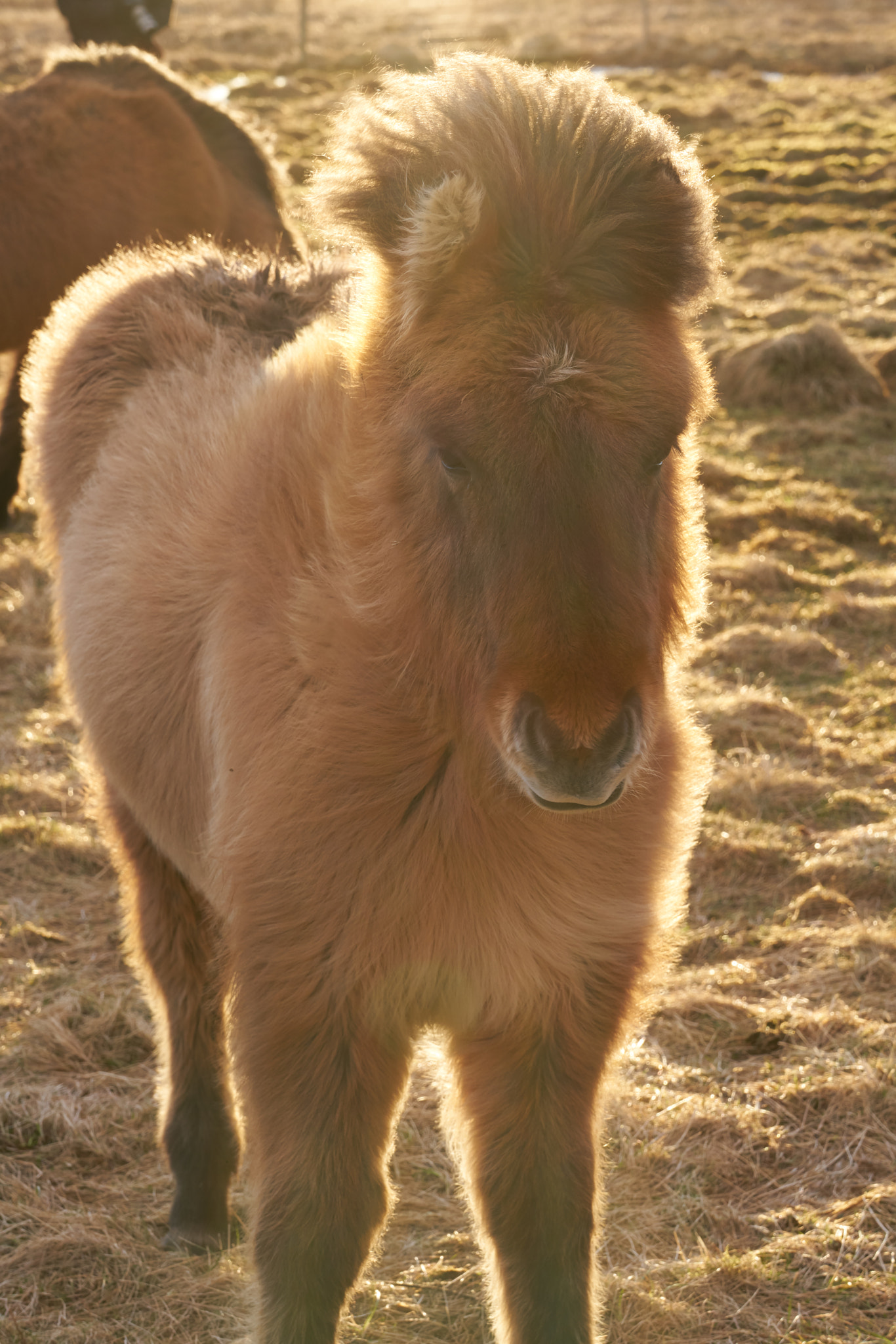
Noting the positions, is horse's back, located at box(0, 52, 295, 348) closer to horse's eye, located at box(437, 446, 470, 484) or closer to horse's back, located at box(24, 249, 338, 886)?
horse's back, located at box(24, 249, 338, 886)

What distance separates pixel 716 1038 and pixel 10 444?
545cm

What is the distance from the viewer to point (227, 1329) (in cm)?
260

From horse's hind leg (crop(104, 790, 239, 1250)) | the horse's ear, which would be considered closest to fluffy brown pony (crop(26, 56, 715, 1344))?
the horse's ear

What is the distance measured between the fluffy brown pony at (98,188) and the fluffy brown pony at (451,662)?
4373mm

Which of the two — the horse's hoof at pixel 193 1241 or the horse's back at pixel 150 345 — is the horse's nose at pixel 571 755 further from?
the horse's hoof at pixel 193 1241

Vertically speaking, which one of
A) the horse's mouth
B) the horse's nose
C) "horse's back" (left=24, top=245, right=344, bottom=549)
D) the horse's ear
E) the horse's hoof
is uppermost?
the horse's ear

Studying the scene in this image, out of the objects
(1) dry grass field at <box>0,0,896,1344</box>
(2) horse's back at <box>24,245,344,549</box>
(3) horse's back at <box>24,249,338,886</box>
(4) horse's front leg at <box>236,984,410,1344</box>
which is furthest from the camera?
(2) horse's back at <box>24,245,344,549</box>

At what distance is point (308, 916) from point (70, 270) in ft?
18.0

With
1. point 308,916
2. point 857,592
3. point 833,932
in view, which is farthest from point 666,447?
point 857,592

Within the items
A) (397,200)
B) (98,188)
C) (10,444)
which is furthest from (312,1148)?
(10,444)

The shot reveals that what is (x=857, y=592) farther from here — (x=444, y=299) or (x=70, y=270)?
(x=444, y=299)

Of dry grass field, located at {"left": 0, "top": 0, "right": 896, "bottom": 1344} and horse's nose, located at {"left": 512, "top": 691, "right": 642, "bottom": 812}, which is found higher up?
horse's nose, located at {"left": 512, "top": 691, "right": 642, "bottom": 812}

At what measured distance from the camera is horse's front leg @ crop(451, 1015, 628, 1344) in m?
2.09

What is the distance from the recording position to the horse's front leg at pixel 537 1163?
2.09m
